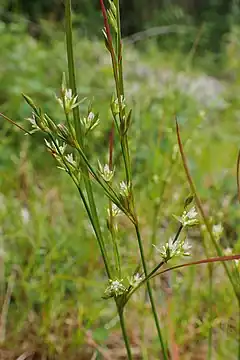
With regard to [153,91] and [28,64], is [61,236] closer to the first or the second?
[153,91]

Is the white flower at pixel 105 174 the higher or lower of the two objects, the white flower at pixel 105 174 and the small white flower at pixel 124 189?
the higher

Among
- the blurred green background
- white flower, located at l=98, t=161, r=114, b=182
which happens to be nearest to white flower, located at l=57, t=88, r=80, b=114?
white flower, located at l=98, t=161, r=114, b=182

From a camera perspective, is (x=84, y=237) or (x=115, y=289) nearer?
(x=115, y=289)

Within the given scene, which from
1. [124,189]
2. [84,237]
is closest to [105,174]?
[124,189]

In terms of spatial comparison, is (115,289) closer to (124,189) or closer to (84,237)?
(124,189)

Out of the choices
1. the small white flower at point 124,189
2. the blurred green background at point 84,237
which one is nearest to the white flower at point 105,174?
the small white flower at point 124,189

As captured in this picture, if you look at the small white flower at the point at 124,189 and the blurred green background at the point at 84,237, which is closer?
the small white flower at the point at 124,189

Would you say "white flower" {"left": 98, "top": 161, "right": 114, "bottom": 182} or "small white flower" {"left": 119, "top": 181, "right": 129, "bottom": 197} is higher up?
"white flower" {"left": 98, "top": 161, "right": 114, "bottom": 182}

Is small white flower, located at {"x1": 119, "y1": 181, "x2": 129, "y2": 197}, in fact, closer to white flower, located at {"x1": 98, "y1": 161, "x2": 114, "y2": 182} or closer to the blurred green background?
white flower, located at {"x1": 98, "y1": 161, "x2": 114, "y2": 182}

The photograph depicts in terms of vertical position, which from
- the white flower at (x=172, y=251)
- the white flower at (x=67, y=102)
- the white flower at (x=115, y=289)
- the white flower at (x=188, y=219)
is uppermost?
the white flower at (x=67, y=102)

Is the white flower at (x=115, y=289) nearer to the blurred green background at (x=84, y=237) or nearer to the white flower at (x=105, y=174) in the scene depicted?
the white flower at (x=105, y=174)

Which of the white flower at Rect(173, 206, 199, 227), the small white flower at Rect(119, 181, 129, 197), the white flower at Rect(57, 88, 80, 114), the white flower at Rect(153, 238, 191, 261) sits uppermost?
the white flower at Rect(57, 88, 80, 114)
